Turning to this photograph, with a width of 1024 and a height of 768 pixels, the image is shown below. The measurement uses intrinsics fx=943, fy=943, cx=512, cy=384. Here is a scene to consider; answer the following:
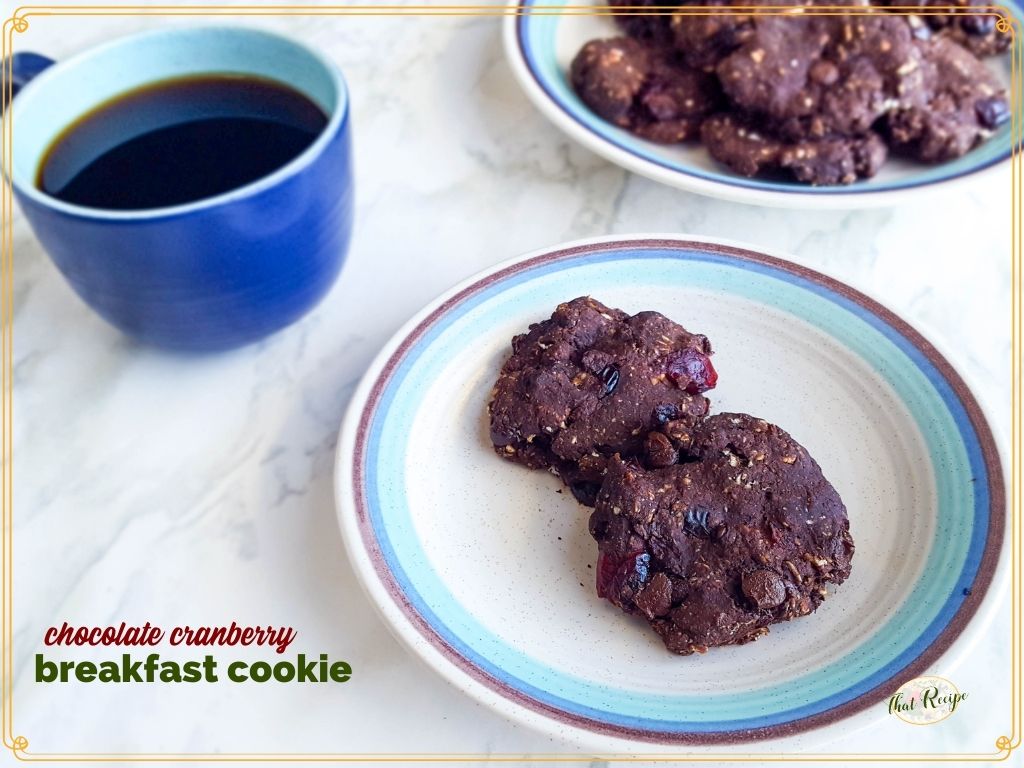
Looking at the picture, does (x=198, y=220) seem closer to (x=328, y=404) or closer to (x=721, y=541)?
(x=328, y=404)

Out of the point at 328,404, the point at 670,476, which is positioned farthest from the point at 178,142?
the point at 670,476

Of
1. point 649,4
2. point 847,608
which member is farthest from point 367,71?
point 847,608

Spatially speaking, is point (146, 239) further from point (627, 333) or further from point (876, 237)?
point (876, 237)

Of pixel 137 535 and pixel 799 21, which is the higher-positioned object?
pixel 799 21

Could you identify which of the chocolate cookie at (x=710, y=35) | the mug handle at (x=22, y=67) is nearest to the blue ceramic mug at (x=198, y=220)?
the mug handle at (x=22, y=67)

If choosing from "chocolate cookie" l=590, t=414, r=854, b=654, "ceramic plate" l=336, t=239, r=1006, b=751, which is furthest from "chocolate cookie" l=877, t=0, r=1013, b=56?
"chocolate cookie" l=590, t=414, r=854, b=654

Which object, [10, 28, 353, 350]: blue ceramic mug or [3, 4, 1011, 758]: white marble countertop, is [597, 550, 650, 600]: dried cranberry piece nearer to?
[3, 4, 1011, 758]: white marble countertop
